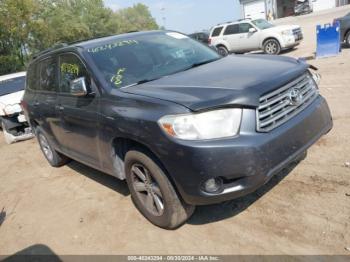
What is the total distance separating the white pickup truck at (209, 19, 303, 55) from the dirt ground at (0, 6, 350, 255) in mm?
10691

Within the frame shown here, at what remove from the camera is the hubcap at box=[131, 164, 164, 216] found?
3795 mm

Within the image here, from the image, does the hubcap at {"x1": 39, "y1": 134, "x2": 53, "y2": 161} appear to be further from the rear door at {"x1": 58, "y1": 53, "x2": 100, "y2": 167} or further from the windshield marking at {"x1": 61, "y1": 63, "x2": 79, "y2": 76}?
the windshield marking at {"x1": 61, "y1": 63, "x2": 79, "y2": 76}

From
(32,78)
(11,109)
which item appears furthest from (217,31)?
(32,78)

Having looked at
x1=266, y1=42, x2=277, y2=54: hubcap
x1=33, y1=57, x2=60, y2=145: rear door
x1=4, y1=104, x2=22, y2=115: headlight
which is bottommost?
x1=266, y1=42, x2=277, y2=54: hubcap

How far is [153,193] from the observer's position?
3850mm

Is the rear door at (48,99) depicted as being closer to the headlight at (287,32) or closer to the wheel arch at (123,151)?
the wheel arch at (123,151)

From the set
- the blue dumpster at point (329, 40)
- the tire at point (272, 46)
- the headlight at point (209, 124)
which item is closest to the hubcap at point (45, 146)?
the headlight at point (209, 124)

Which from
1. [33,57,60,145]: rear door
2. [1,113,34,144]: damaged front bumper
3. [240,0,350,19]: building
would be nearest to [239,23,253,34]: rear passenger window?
[1,113,34,144]: damaged front bumper

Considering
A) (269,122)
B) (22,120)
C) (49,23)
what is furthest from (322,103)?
(49,23)

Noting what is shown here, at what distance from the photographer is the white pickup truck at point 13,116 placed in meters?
9.02

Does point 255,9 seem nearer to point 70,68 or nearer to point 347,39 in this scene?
point 347,39

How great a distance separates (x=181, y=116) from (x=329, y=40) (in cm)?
1124

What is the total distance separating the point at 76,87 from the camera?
4176 millimetres

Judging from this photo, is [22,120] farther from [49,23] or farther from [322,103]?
[49,23]
